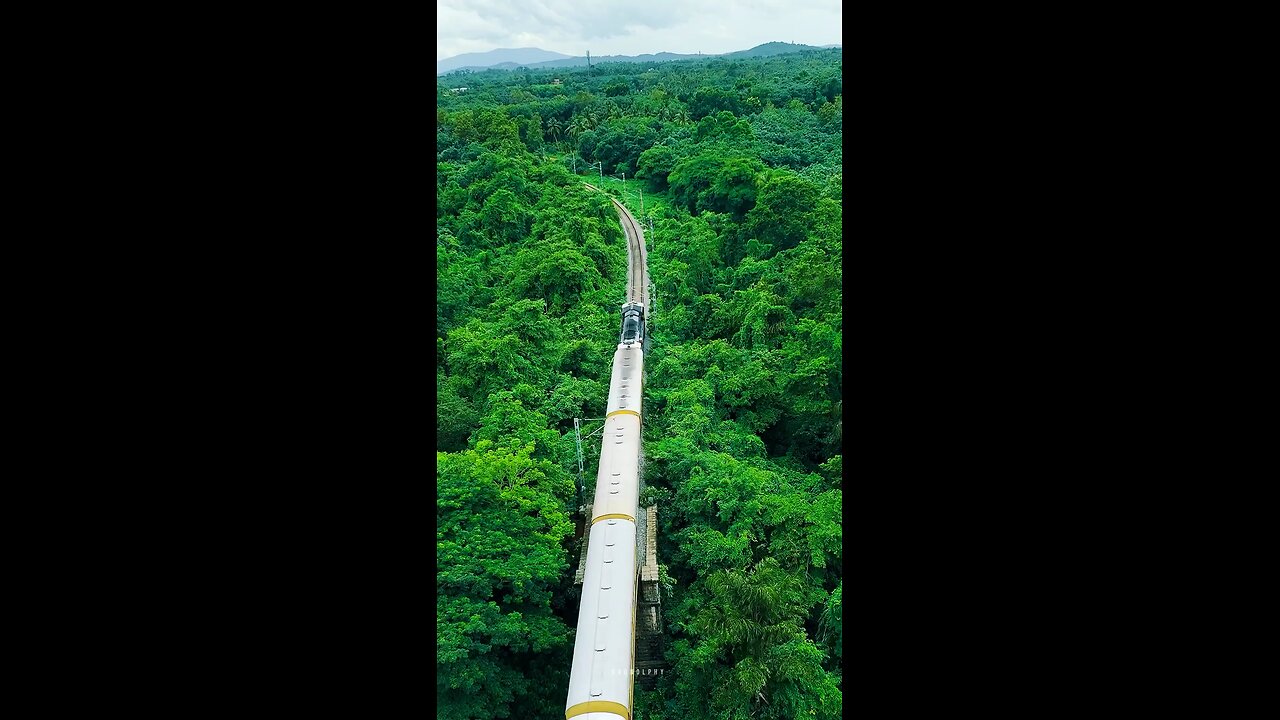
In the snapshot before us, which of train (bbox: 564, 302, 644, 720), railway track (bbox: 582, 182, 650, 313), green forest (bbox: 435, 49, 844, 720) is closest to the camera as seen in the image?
train (bbox: 564, 302, 644, 720)

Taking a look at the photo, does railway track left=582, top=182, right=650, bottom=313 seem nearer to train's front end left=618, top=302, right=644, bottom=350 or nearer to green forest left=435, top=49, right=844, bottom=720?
green forest left=435, top=49, right=844, bottom=720

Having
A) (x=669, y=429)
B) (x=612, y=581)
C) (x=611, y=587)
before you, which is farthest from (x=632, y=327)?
(x=611, y=587)

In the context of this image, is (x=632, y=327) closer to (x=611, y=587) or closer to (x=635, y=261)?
(x=611, y=587)

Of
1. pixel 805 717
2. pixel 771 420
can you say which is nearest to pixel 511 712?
pixel 805 717

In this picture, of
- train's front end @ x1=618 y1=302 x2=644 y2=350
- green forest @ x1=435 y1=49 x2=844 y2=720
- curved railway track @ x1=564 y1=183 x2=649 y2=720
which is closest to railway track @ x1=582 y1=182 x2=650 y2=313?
green forest @ x1=435 y1=49 x2=844 y2=720

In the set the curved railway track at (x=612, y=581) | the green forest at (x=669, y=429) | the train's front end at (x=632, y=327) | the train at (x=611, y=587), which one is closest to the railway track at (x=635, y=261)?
the green forest at (x=669, y=429)
